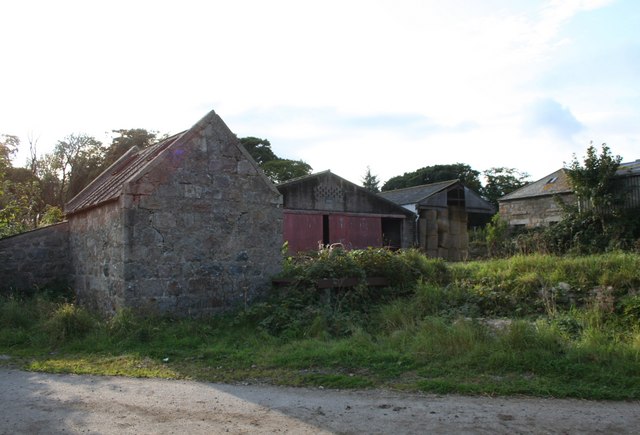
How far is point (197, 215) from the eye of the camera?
9797 millimetres

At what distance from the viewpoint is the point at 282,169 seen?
40.9 meters

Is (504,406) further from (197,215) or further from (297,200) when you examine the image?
(297,200)

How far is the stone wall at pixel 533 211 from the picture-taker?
22641 millimetres

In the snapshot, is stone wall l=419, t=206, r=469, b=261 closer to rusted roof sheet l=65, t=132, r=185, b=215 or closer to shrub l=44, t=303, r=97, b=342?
rusted roof sheet l=65, t=132, r=185, b=215

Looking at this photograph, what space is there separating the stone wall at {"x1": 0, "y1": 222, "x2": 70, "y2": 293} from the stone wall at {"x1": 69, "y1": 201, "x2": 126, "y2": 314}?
364 mm

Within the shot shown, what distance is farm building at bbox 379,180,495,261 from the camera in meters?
24.8

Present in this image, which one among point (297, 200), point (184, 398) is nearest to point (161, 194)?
point (184, 398)

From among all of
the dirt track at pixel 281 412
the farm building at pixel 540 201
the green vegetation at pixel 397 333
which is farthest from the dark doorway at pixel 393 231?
the dirt track at pixel 281 412

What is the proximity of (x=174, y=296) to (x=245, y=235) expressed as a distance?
1.88 m

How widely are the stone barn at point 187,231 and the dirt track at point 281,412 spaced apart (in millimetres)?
3534

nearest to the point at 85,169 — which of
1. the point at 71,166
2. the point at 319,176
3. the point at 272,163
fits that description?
the point at 71,166

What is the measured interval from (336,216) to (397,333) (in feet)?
44.7

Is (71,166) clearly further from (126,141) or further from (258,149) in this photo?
(258,149)

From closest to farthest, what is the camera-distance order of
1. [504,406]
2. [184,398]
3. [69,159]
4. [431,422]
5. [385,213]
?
[431,422] < [504,406] < [184,398] < [385,213] < [69,159]
